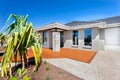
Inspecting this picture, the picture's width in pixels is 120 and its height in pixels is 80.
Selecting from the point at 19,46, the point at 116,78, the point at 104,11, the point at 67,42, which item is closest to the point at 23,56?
the point at 19,46

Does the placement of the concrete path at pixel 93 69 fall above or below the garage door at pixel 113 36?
below

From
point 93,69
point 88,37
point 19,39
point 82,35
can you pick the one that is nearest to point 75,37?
point 82,35

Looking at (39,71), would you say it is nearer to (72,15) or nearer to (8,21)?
(8,21)

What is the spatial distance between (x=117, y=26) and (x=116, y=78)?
14.6 m

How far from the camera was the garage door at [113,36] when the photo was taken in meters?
18.5

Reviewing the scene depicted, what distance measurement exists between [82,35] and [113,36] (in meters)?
7.08

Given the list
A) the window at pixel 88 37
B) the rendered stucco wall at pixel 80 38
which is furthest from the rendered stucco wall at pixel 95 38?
the rendered stucco wall at pixel 80 38

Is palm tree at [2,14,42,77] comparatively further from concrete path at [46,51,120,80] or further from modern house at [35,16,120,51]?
modern house at [35,16,120,51]

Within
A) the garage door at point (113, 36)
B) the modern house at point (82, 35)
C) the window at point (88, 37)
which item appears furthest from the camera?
the garage door at point (113, 36)

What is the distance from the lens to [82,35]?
15.6 metres

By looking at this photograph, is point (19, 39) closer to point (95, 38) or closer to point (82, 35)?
point (95, 38)

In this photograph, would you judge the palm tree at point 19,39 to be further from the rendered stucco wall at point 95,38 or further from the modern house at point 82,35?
the rendered stucco wall at point 95,38

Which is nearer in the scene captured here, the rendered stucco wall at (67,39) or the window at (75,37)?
Answer: the window at (75,37)

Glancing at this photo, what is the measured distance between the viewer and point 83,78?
526cm
